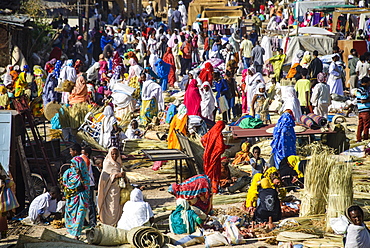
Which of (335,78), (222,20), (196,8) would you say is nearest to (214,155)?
(335,78)

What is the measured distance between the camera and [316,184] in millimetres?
8961

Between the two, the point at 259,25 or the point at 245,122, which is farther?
the point at 259,25

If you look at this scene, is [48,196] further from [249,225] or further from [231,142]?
[231,142]

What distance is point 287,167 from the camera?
10547 mm

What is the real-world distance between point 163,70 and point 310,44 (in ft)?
15.8

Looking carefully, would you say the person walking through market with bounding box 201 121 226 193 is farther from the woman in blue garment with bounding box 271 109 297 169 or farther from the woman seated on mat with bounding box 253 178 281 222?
the woman seated on mat with bounding box 253 178 281 222

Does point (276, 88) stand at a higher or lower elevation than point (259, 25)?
lower

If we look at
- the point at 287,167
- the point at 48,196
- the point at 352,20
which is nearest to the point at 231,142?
the point at 287,167

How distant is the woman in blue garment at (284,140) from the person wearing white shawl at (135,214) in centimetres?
358

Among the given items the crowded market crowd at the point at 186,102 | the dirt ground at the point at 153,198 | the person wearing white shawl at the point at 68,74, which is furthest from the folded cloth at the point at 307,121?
the person wearing white shawl at the point at 68,74

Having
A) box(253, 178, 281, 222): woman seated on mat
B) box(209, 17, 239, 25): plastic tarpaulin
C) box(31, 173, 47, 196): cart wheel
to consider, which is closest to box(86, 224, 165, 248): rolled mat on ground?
box(253, 178, 281, 222): woman seated on mat

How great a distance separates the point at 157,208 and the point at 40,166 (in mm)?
2096

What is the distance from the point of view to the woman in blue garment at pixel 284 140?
36.7ft

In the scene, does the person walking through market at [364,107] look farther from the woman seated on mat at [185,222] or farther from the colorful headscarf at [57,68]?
the colorful headscarf at [57,68]
